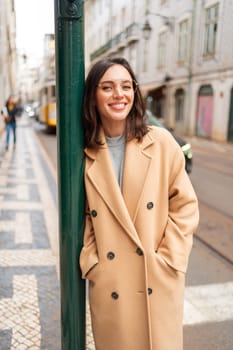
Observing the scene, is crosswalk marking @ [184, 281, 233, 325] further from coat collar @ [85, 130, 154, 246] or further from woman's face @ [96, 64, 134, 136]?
woman's face @ [96, 64, 134, 136]

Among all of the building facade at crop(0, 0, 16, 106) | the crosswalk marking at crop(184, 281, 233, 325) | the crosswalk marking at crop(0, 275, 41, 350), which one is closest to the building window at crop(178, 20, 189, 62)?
the building facade at crop(0, 0, 16, 106)

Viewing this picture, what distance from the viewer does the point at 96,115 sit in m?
1.54

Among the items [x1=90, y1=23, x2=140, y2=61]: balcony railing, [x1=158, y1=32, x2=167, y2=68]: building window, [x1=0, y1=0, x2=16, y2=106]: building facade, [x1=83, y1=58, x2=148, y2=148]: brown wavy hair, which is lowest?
[x1=83, y1=58, x2=148, y2=148]: brown wavy hair

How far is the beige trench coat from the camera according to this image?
1507mm

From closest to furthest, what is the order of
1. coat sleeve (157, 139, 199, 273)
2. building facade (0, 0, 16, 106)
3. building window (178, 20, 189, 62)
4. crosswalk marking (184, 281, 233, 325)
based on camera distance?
1. coat sleeve (157, 139, 199, 273)
2. building facade (0, 0, 16, 106)
3. crosswalk marking (184, 281, 233, 325)
4. building window (178, 20, 189, 62)

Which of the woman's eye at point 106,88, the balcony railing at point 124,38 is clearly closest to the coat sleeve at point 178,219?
the woman's eye at point 106,88

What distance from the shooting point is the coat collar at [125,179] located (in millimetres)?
1486

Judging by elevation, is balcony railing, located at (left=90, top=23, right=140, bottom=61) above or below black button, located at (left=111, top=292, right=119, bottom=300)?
above

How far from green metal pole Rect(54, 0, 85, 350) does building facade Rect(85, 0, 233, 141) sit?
11.9 meters

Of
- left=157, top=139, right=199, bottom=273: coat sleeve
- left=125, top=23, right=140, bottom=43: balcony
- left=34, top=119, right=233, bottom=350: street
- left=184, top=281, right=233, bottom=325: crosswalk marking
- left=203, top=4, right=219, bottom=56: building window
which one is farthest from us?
left=125, top=23, right=140, bottom=43: balcony

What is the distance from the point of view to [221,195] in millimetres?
6906

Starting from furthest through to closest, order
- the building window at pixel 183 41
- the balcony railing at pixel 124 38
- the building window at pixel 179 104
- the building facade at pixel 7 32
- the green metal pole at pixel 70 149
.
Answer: the balcony railing at pixel 124 38 → the building window at pixel 179 104 → the building window at pixel 183 41 → the building facade at pixel 7 32 → the green metal pole at pixel 70 149

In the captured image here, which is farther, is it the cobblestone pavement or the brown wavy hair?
the cobblestone pavement

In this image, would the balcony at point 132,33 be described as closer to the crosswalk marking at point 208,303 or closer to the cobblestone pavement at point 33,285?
the cobblestone pavement at point 33,285
